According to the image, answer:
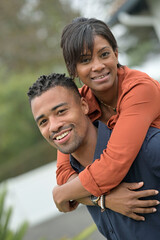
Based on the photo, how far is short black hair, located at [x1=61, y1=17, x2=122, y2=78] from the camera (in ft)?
7.45

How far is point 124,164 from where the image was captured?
5.90 feet

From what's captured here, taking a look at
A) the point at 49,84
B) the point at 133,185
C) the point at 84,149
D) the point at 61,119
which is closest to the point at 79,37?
the point at 49,84

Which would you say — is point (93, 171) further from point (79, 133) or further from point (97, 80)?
point (97, 80)

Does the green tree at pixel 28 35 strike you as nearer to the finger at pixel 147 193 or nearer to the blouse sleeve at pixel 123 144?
the blouse sleeve at pixel 123 144

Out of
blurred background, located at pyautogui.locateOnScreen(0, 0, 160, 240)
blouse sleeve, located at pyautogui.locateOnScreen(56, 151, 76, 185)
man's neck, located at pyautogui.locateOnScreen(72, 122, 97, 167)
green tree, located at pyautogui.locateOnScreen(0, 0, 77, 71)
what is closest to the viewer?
man's neck, located at pyautogui.locateOnScreen(72, 122, 97, 167)

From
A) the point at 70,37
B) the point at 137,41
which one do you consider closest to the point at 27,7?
the point at 137,41

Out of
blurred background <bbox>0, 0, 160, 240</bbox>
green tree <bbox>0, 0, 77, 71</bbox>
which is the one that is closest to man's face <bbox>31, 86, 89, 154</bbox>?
Result: blurred background <bbox>0, 0, 160, 240</bbox>

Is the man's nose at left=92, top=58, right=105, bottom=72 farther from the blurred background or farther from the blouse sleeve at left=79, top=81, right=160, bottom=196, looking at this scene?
the blurred background

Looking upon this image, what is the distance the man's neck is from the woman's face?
1.26 ft

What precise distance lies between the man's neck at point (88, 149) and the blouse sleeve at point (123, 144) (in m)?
0.17

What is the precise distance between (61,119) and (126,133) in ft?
1.33

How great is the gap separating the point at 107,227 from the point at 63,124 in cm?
71

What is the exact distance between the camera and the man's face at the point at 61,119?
A: 2.00 metres

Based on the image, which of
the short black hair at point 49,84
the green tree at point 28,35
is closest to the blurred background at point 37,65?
the green tree at point 28,35
